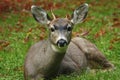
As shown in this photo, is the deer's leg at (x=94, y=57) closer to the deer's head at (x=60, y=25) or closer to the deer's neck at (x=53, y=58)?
the deer's head at (x=60, y=25)

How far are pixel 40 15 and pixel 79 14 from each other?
74 cm

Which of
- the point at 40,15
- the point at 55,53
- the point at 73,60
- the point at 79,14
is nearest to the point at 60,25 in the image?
the point at 55,53

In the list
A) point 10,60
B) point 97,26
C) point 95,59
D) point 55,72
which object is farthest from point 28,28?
point 55,72

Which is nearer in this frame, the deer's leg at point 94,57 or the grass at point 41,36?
the grass at point 41,36

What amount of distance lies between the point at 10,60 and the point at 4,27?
424 centimetres

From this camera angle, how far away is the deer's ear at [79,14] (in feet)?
30.0

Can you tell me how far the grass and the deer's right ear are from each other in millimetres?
1064

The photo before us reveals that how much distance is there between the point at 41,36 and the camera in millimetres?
13328

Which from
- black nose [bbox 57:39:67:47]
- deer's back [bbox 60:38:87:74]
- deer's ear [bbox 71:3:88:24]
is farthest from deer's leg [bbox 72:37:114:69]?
black nose [bbox 57:39:67:47]

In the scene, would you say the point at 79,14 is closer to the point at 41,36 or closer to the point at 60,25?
the point at 60,25

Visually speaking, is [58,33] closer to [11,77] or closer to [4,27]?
[11,77]

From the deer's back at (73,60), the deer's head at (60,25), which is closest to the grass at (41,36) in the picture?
the deer's back at (73,60)

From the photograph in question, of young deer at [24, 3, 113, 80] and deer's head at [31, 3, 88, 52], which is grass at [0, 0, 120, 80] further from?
deer's head at [31, 3, 88, 52]

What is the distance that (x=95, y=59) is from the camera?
10102mm
